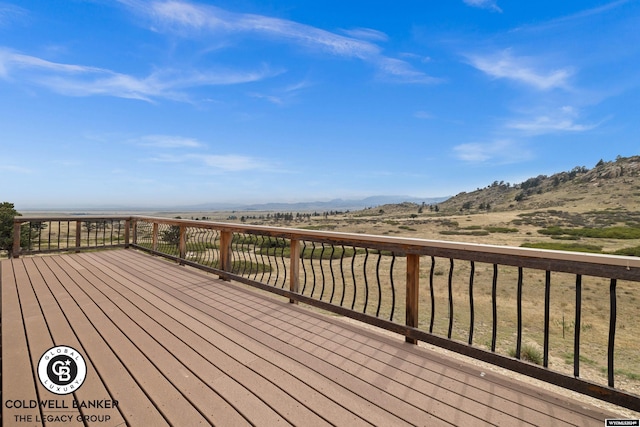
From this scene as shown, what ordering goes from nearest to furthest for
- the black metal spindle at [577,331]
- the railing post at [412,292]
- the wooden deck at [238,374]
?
the wooden deck at [238,374], the black metal spindle at [577,331], the railing post at [412,292]

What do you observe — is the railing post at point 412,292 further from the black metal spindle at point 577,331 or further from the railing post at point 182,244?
the railing post at point 182,244

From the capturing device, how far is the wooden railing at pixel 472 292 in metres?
1.77

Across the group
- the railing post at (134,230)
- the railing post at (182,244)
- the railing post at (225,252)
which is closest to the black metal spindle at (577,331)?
the railing post at (225,252)

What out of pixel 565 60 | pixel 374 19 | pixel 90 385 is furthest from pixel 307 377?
pixel 565 60

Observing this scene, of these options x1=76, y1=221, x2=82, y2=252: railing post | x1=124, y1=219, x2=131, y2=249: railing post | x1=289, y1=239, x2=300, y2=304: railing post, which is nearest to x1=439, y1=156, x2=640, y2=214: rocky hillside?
x1=289, y1=239, x2=300, y2=304: railing post

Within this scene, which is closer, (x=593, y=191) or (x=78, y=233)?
(x=78, y=233)

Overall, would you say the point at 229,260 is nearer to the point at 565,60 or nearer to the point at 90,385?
the point at 90,385

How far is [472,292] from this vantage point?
279cm

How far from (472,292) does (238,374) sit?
230 cm

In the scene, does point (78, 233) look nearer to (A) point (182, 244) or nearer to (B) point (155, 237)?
(B) point (155, 237)

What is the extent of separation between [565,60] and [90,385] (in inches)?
818

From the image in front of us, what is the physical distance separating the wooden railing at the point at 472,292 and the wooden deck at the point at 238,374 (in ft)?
0.65

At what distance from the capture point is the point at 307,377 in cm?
186

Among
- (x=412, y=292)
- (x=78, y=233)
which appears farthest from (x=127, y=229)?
(x=412, y=292)
